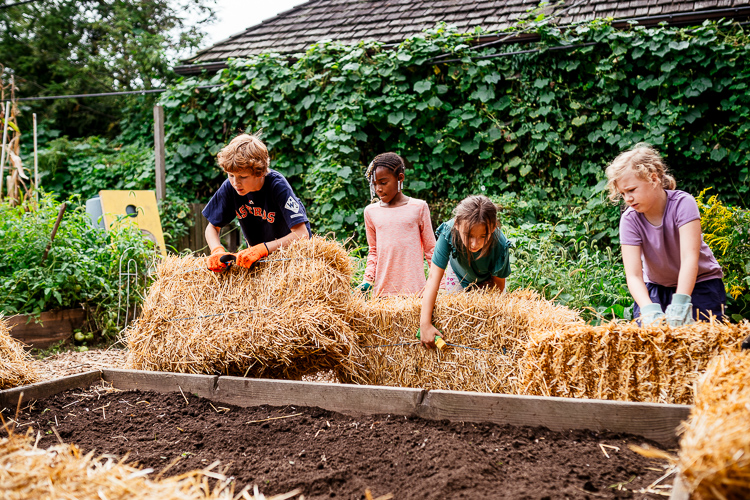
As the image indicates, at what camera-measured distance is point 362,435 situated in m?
2.03

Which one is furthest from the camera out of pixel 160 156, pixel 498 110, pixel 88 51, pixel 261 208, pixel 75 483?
pixel 88 51

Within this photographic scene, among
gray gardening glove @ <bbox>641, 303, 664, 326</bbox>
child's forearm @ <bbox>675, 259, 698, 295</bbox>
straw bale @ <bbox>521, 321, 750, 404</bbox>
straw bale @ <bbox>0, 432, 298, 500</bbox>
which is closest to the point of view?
straw bale @ <bbox>0, 432, 298, 500</bbox>

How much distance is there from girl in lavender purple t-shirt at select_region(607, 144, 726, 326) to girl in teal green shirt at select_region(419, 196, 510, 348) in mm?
630

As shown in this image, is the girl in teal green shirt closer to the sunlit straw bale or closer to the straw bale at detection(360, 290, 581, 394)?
the straw bale at detection(360, 290, 581, 394)

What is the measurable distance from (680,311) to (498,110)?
4.24 metres

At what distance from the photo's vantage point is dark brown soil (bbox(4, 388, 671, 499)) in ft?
5.15

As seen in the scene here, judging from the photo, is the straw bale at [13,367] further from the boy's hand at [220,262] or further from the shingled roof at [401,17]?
the shingled roof at [401,17]

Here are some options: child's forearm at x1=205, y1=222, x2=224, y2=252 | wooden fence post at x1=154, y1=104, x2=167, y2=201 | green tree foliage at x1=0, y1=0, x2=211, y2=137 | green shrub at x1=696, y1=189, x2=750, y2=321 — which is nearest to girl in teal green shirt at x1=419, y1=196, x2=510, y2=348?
child's forearm at x1=205, y1=222, x2=224, y2=252

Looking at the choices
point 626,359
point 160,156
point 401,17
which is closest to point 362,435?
point 626,359

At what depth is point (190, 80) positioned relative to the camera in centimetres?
734

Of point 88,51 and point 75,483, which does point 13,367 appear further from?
point 88,51

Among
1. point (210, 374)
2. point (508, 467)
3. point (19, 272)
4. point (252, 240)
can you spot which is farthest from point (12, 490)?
point (19, 272)

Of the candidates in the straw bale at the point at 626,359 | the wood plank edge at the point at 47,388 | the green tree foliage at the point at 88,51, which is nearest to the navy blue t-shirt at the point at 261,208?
the wood plank edge at the point at 47,388

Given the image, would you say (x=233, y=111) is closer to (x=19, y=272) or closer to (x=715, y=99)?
(x=19, y=272)
